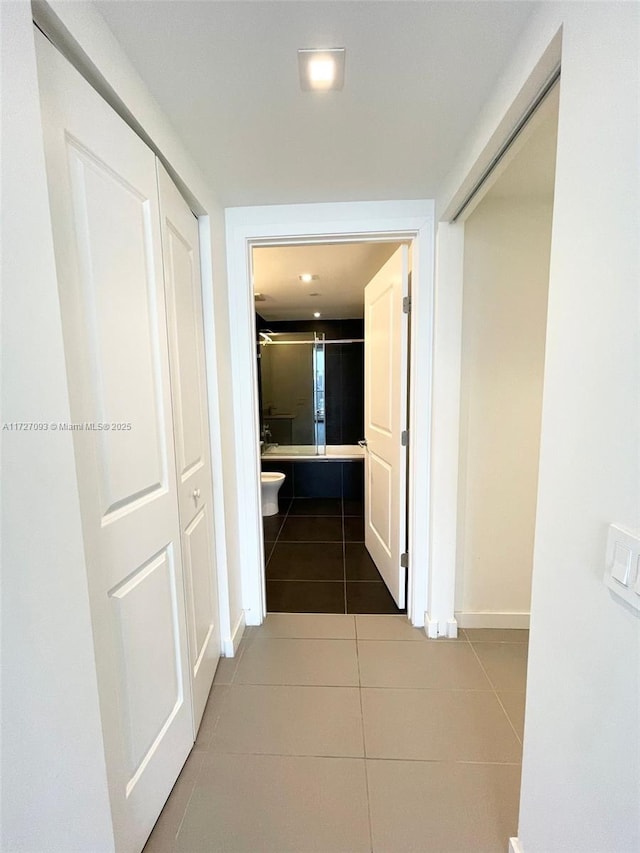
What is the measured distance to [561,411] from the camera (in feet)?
2.48

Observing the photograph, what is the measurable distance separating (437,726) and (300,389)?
3847mm

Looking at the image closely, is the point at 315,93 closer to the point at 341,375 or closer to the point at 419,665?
the point at 419,665

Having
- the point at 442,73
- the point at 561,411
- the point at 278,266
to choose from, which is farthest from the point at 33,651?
the point at 278,266

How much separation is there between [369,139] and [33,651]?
1764 mm

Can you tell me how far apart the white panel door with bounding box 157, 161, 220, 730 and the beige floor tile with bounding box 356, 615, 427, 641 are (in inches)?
31.4

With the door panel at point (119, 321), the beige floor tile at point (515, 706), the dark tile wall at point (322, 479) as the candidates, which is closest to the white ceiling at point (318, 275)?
the door panel at point (119, 321)

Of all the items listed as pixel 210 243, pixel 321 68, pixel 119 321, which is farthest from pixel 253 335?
pixel 321 68

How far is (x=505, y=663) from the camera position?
1697mm

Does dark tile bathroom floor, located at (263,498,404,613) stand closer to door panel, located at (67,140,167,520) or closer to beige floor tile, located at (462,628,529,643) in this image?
beige floor tile, located at (462,628,529,643)

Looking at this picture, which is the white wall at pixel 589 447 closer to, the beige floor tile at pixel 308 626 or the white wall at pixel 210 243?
the white wall at pixel 210 243

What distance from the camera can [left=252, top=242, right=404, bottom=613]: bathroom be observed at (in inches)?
93.7

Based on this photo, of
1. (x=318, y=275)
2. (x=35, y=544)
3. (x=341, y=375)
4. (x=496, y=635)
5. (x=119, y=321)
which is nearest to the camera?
(x=35, y=544)

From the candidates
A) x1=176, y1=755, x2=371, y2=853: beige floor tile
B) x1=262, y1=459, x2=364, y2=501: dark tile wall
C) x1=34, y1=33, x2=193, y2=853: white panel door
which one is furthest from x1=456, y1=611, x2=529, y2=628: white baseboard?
x1=262, y1=459, x2=364, y2=501: dark tile wall

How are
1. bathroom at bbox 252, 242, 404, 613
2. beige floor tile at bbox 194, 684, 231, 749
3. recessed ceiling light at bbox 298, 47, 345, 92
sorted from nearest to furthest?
recessed ceiling light at bbox 298, 47, 345, 92 < beige floor tile at bbox 194, 684, 231, 749 < bathroom at bbox 252, 242, 404, 613
